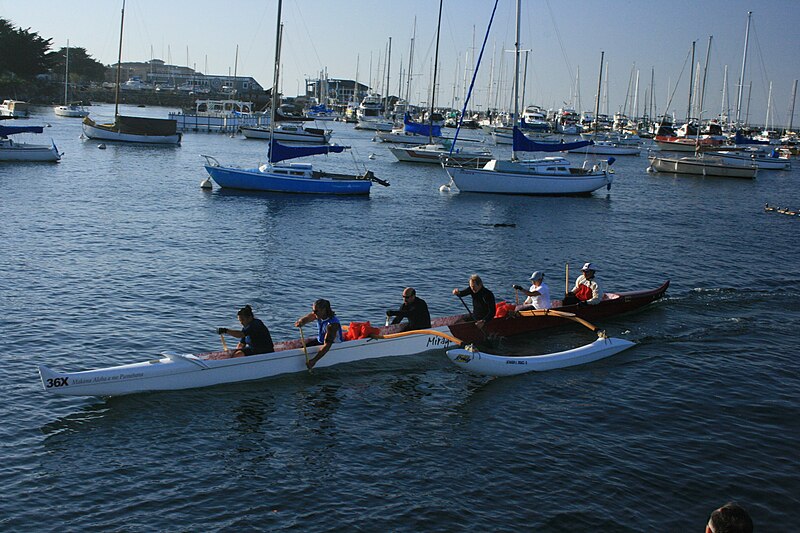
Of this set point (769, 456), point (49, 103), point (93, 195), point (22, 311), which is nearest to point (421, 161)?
point (93, 195)

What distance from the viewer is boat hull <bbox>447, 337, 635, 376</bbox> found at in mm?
17484

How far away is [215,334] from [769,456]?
1311cm

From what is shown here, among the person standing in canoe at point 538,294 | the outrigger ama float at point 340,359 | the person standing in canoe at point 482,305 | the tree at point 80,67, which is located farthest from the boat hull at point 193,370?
the tree at point 80,67

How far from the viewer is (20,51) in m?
141

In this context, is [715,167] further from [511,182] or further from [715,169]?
[511,182]

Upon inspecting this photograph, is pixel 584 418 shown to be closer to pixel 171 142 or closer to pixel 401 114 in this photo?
pixel 171 142

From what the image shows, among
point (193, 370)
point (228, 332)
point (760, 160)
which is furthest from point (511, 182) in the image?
point (760, 160)

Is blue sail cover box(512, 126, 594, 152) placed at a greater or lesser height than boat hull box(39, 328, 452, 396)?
greater

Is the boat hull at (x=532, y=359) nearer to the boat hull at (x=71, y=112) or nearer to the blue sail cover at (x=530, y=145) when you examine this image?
the blue sail cover at (x=530, y=145)

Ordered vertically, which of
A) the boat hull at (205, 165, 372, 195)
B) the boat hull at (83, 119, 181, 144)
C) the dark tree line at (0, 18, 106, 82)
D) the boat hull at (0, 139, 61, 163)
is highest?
the dark tree line at (0, 18, 106, 82)

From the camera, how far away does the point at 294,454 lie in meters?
13.8

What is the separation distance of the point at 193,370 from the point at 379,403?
12.7 feet

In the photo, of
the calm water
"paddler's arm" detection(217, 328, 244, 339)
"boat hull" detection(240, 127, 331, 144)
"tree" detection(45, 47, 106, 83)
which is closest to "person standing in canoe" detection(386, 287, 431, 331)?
the calm water

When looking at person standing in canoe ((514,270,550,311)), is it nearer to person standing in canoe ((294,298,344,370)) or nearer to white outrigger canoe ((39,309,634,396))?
white outrigger canoe ((39,309,634,396))
